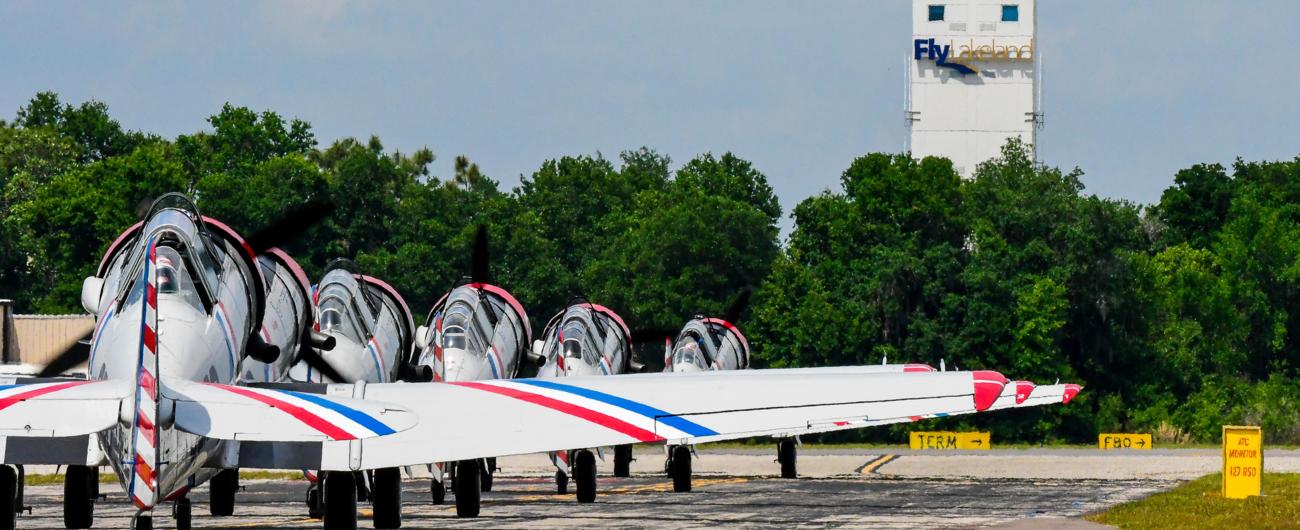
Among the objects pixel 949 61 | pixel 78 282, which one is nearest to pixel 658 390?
pixel 78 282

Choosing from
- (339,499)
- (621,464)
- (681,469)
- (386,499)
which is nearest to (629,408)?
(339,499)

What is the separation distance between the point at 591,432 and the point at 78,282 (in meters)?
65.8

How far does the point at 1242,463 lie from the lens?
28.0 metres

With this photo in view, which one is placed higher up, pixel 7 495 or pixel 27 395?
pixel 27 395

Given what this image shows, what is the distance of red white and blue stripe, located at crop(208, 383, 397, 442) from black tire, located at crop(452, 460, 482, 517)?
378 inches

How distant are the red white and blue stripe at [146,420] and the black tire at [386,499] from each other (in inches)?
240

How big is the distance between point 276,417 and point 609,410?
3.25 metres

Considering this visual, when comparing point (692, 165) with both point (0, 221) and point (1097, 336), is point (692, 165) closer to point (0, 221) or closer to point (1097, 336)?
point (1097, 336)

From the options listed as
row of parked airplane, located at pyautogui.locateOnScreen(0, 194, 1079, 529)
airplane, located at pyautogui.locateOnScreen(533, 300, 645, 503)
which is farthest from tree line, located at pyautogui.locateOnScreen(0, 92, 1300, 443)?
row of parked airplane, located at pyautogui.locateOnScreen(0, 194, 1079, 529)

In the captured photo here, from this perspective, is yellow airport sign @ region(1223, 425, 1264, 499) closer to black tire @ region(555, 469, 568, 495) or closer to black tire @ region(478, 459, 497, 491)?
black tire @ region(555, 469, 568, 495)

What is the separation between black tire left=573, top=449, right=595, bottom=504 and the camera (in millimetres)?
27312

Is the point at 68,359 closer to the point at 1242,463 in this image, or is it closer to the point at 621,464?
the point at 1242,463

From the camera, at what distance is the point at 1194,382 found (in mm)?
73562

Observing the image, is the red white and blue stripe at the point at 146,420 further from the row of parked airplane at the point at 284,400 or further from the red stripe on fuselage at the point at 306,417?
the red stripe on fuselage at the point at 306,417
